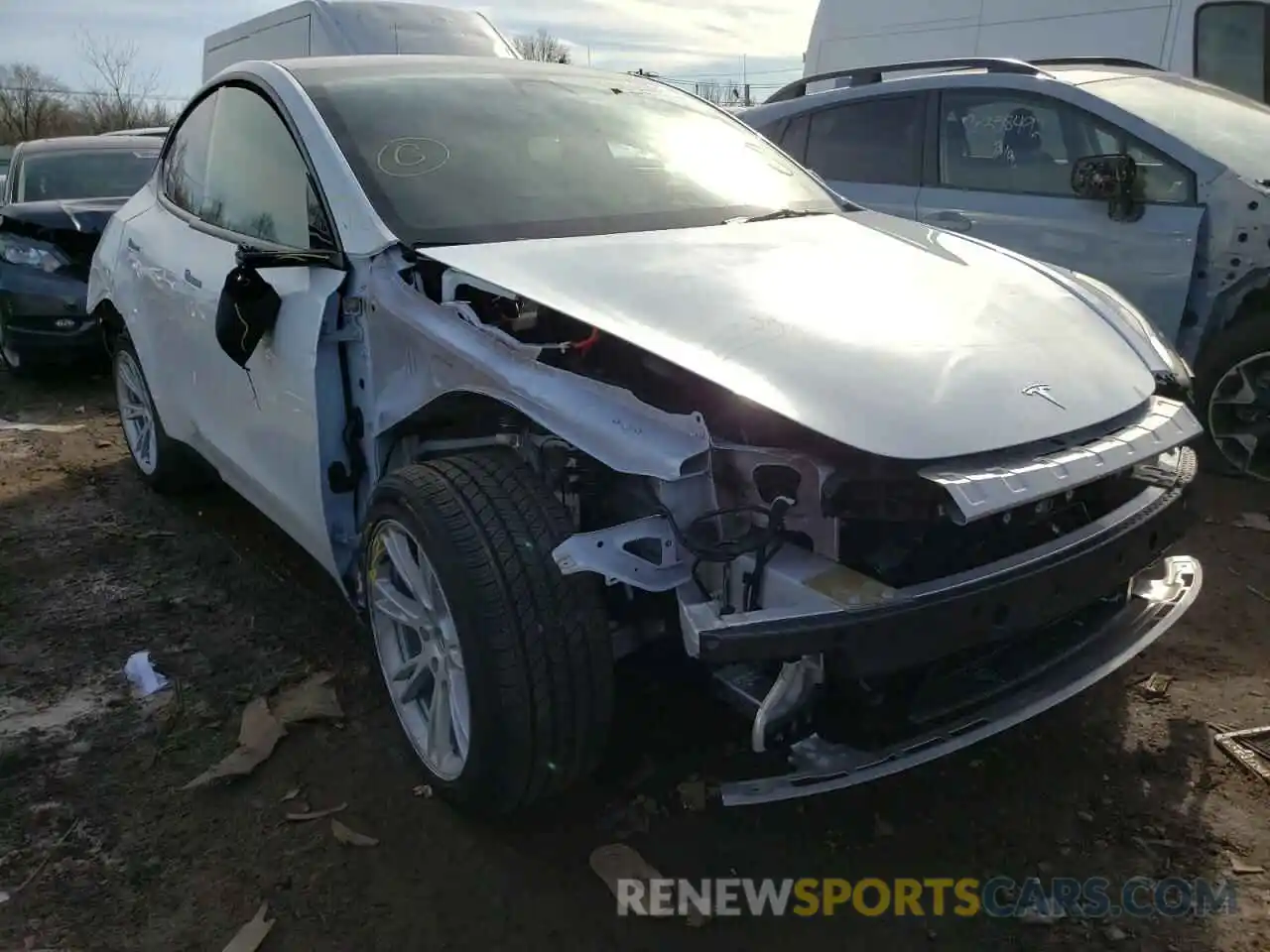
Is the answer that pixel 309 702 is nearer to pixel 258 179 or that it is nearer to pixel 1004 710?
pixel 258 179

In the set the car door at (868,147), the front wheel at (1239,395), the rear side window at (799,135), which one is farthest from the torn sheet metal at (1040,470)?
the rear side window at (799,135)

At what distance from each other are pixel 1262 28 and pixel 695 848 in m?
6.68

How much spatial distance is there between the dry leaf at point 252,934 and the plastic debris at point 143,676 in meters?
1.14

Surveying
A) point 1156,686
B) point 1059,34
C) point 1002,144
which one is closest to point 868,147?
point 1002,144

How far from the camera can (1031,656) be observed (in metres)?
2.29

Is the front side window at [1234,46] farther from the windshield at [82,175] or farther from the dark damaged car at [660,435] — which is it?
the windshield at [82,175]

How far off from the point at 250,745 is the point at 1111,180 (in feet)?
13.0

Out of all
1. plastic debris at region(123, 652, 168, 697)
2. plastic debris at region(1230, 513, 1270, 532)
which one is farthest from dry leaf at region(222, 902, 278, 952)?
plastic debris at region(1230, 513, 1270, 532)

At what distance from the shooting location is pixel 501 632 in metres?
2.15

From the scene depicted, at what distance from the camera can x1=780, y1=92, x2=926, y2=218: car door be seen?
5434 mm

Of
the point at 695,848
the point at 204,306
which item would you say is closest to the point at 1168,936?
the point at 695,848

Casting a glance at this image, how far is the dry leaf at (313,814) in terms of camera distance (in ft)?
8.43

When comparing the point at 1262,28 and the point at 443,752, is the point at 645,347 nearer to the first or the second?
the point at 443,752

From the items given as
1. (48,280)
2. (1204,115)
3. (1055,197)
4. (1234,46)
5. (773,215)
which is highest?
(1234,46)
